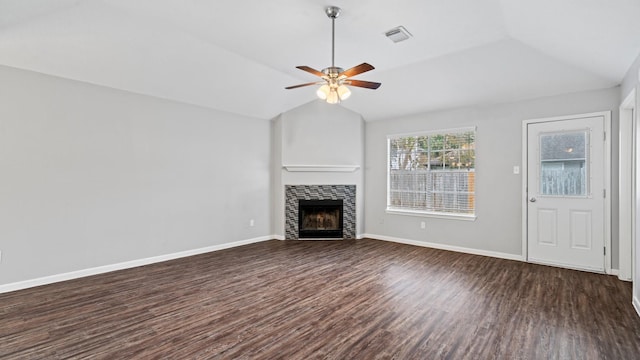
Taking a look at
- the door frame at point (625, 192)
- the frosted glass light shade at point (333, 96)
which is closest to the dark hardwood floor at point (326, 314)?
the door frame at point (625, 192)

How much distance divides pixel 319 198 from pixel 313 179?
40cm

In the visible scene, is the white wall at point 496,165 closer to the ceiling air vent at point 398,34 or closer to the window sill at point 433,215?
the window sill at point 433,215

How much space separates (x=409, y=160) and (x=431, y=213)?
1.11 m

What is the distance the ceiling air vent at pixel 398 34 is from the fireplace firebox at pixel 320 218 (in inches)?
134

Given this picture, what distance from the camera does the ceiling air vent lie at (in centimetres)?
333

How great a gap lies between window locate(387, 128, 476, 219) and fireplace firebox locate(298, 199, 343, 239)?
3.58 ft

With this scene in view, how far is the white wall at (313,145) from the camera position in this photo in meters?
6.07

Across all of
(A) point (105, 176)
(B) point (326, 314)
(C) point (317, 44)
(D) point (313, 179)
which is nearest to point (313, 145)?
(D) point (313, 179)

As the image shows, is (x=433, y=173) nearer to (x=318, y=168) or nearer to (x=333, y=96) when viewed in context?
(x=318, y=168)

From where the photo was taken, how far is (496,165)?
4875 millimetres

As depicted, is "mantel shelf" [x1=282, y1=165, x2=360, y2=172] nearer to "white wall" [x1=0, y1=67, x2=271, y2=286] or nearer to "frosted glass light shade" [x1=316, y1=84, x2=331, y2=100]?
"white wall" [x1=0, y1=67, x2=271, y2=286]

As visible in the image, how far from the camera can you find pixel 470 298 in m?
3.19

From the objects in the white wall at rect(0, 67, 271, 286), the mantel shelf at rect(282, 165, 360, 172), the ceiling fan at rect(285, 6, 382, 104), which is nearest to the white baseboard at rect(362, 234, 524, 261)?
the mantel shelf at rect(282, 165, 360, 172)

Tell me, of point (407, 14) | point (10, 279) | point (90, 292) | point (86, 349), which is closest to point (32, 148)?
point (10, 279)
